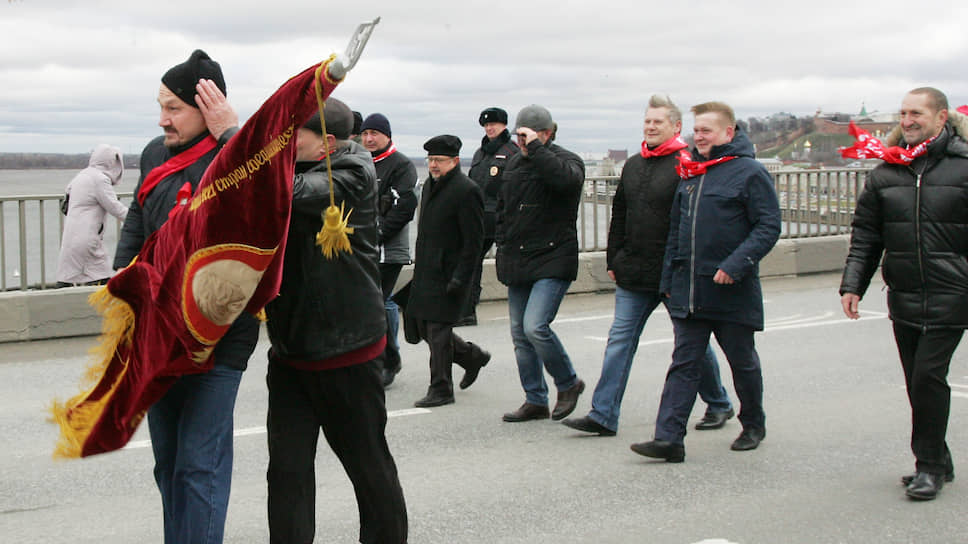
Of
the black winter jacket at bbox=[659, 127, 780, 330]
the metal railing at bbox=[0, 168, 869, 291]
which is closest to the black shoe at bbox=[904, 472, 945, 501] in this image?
the black winter jacket at bbox=[659, 127, 780, 330]

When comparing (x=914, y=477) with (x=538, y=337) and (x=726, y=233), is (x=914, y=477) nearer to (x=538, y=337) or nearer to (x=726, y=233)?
(x=726, y=233)

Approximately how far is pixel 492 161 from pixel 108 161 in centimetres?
373

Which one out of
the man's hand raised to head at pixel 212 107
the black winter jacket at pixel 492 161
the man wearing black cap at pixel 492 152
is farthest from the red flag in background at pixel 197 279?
the black winter jacket at pixel 492 161

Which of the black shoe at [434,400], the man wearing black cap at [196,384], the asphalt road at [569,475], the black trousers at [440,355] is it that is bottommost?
the asphalt road at [569,475]

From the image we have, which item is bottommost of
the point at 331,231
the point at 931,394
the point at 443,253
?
the point at 931,394

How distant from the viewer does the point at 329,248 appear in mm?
3861

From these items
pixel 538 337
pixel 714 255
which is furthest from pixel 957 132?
pixel 538 337

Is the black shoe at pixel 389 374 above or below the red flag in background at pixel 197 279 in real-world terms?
below

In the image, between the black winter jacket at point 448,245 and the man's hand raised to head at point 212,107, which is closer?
the man's hand raised to head at point 212,107

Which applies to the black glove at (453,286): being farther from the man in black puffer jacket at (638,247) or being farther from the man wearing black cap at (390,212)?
the man in black puffer jacket at (638,247)

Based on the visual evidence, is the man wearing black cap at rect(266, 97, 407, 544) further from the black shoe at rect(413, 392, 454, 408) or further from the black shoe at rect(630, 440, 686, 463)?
the black shoe at rect(413, 392, 454, 408)

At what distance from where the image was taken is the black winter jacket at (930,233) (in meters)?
5.73

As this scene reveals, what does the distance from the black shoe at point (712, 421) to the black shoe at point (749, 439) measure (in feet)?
1.53

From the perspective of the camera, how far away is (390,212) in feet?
28.5
